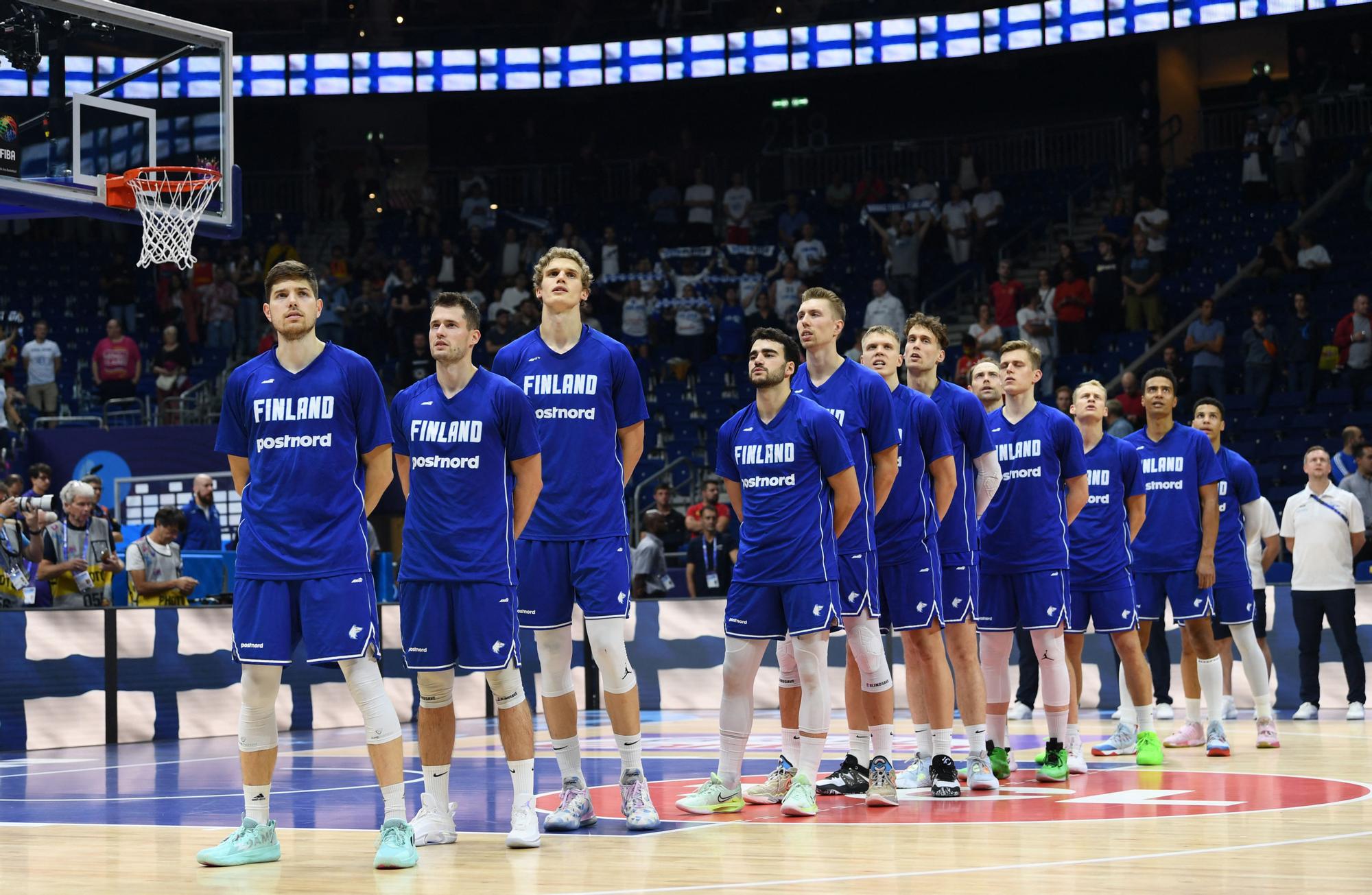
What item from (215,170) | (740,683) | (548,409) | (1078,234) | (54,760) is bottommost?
(54,760)

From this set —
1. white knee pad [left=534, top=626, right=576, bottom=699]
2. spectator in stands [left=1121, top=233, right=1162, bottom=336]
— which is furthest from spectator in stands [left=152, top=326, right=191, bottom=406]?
white knee pad [left=534, top=626, right=576, bottom=699]

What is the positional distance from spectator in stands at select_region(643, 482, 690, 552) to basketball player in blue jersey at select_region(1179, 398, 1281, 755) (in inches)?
308

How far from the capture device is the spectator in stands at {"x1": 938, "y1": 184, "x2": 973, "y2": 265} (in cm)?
2653

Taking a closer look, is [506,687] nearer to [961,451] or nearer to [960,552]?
[960,552]

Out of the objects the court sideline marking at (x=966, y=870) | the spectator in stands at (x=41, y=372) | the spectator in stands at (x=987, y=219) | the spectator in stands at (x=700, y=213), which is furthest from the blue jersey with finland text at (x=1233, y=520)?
the spectator in stands at (x=41, y=372)

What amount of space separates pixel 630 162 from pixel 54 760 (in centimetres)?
2018

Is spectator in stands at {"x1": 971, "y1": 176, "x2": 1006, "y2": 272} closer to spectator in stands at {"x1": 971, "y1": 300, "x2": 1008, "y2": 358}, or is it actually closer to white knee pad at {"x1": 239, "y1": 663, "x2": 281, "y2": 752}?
spectator in stands at {"x1": 971, "y1": 300, "x2": 1008, "y2": 358}

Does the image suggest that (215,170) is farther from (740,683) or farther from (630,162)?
(630,162)

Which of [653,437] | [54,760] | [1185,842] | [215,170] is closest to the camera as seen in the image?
[1185,842]

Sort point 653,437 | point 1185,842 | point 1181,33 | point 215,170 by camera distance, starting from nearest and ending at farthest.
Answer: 1. point 1185,842
2. point 215,170
3. point 653,437
4. point 1181,33


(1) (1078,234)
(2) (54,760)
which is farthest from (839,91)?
(2) (54,760)

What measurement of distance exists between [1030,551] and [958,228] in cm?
1740

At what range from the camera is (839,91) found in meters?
31.0

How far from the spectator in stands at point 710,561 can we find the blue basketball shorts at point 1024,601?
810 cm
